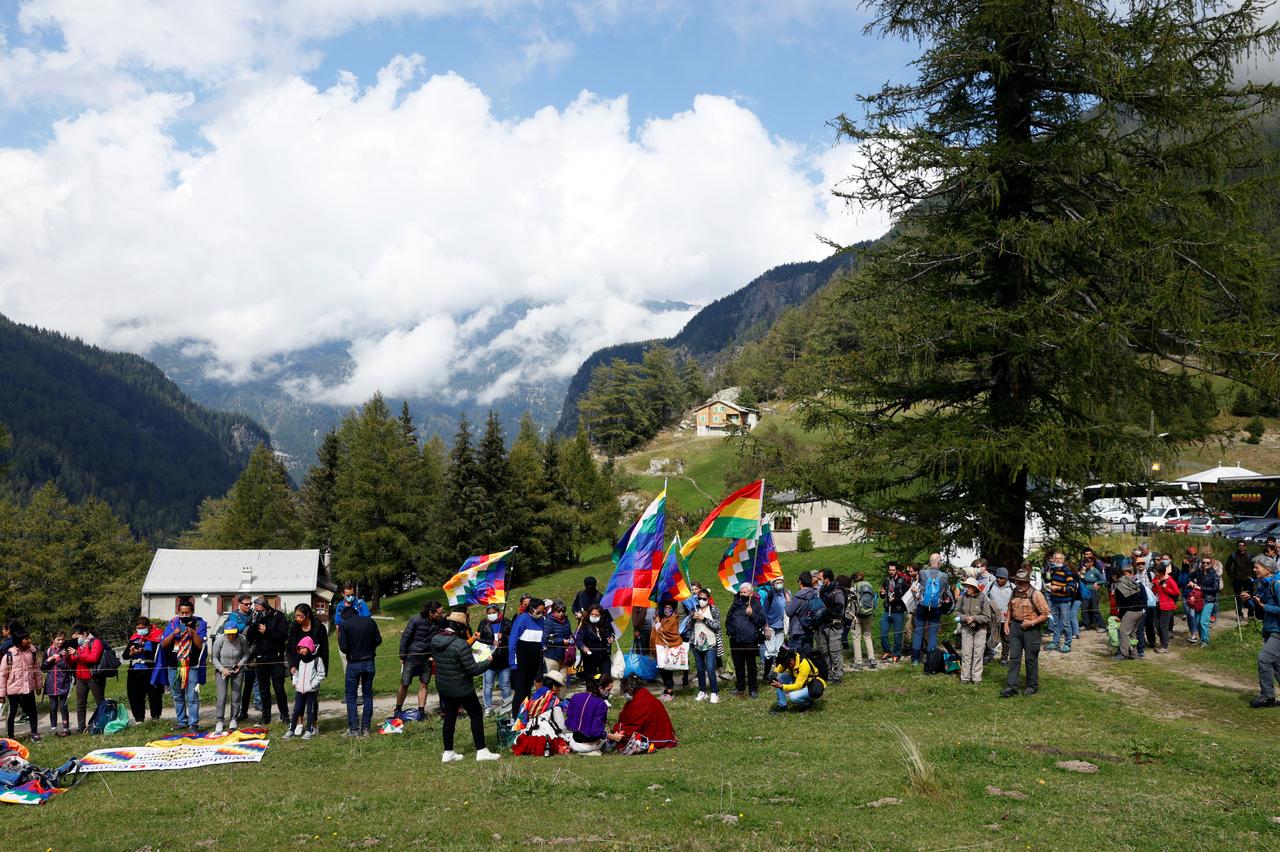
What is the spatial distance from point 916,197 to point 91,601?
73.0 metres

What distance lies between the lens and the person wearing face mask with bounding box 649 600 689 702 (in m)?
16.1

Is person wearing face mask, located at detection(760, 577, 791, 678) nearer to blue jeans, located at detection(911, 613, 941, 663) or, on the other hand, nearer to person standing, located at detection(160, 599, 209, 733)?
blue jeans, located at detection(911, 613, 941, 663)

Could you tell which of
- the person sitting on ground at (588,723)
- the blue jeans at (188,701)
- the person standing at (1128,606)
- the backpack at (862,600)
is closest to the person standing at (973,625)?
Result: the backpack at (862,600)

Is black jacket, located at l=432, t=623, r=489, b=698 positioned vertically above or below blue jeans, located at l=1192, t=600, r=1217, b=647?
above

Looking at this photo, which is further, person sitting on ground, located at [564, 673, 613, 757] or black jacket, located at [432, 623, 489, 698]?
person sitting on ground, located at [564, 673, 613, 757]

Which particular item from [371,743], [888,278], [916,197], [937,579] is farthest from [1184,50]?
[371,743]

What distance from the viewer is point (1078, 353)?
50.6ft

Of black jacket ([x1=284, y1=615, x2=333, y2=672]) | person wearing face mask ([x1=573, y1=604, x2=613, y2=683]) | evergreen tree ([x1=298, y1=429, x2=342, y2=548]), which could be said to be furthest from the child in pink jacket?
evergreen tree ([x1=298, y1=429, x2=342, y2=548])

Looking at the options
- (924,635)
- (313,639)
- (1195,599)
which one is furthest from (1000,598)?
(313,639)

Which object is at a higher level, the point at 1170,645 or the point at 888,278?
the point at 888,278

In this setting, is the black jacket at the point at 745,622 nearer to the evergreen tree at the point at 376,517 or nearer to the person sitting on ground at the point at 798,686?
the person sitting on ground at the point at 798,686

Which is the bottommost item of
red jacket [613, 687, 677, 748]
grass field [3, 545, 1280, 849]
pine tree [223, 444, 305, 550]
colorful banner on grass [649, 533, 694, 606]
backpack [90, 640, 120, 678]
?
grass field [3, 545, 1280, 849]

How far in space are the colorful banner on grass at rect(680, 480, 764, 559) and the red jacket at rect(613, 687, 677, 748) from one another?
4606 millimetres

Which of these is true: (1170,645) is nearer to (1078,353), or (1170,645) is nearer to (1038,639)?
(1038,639)
